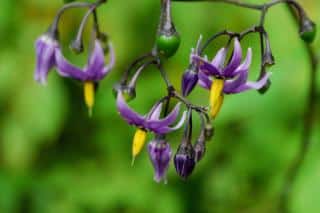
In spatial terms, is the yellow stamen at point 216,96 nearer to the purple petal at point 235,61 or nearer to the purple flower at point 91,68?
the purple petal at point 235,61

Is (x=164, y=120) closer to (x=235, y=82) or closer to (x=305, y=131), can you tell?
(x=235, y=82)

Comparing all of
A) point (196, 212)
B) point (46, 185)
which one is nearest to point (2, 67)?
point (46, 185)

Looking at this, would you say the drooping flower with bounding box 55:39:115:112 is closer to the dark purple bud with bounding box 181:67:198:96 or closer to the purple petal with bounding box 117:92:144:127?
the purple petal with bounding box 117:92:144:127

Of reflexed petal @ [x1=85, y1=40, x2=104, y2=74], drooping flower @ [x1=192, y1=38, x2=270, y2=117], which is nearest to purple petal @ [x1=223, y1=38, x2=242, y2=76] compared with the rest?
drooping flower @ [x1=192, y1=38, x2=270, y2=117]

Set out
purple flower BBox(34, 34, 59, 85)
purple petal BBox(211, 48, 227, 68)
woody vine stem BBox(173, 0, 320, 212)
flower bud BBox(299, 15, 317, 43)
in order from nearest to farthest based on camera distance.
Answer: purple petal BBox(211, 48, 227, 68)
purple flower BBox(34, 34, 59, 85)
flower bud BBox(299, 15, 317, 43)
woody vine stem BBox(173, 0, 320, 212)

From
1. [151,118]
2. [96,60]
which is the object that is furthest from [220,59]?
[96,60]

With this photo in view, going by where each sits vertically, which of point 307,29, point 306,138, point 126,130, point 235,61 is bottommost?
point 126,130
